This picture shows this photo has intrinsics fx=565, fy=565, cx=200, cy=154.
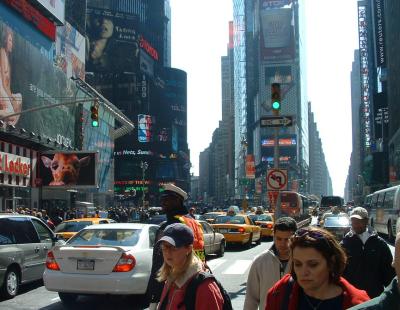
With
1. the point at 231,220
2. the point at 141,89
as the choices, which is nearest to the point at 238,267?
the point at 231,220

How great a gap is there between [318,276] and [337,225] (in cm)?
1996

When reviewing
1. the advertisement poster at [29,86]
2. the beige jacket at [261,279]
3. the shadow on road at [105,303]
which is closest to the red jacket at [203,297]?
the beige jacket at [261,279]

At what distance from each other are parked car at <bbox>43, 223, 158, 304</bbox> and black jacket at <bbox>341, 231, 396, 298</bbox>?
14.8 feet

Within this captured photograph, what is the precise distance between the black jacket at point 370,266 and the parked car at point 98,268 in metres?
4.52

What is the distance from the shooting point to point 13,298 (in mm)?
11109

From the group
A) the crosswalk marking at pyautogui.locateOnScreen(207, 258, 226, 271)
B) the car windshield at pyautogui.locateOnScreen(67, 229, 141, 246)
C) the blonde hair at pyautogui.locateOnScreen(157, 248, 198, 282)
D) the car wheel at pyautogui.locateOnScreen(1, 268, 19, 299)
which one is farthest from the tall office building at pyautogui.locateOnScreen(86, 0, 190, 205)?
the blonde hair at pyautogui.locateOnScreen(157, 248, 198, 282)

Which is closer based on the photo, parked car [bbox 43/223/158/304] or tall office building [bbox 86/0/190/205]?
parked car [bbox 43/223/158/304]

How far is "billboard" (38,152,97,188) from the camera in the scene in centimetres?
4844

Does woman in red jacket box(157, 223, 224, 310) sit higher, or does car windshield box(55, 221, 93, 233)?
woman in red jacket box(157, 223, 224, 310)

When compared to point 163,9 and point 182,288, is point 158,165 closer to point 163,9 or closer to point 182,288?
point 163,9

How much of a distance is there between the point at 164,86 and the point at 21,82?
342 feet

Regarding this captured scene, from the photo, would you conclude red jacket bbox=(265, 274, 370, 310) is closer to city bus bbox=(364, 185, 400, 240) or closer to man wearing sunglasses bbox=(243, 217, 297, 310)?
man wearing sunglasses bbox=(243, 217, 297, 310)

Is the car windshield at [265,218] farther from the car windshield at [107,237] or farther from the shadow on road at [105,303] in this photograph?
the car windshield at [107,237]

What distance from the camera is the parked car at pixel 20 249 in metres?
11.0
